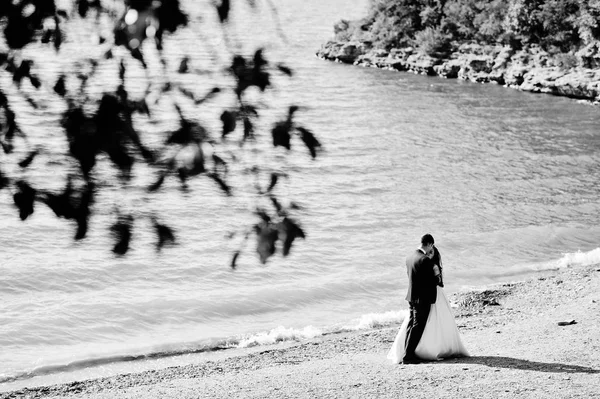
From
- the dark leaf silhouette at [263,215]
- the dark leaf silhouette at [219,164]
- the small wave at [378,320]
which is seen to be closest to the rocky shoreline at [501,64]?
the small wave at [378,320]

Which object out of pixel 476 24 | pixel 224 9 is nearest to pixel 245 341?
pixel 224 9

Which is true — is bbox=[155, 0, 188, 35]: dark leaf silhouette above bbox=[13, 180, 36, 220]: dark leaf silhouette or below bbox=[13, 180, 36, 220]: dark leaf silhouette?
above

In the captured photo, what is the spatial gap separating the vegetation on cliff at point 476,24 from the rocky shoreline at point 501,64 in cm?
70

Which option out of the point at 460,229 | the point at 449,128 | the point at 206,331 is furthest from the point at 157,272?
the point at 449,128

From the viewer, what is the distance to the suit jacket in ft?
37.8

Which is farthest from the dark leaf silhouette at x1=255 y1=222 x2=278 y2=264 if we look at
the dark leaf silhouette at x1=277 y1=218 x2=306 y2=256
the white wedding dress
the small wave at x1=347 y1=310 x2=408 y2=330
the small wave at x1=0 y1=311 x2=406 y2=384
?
the small wave at x1=347 y1=310 x2=408 y2=330

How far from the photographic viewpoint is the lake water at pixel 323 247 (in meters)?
16.5

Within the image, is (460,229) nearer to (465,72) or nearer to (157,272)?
(157,272)

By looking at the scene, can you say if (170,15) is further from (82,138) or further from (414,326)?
(414,326)

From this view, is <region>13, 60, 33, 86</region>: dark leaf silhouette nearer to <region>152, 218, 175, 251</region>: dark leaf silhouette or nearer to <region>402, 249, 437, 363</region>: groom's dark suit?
<region>152, 218, 175, 251</region>: dark leaf silhouette

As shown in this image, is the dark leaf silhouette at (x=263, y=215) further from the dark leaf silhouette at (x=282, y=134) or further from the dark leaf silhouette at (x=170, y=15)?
the dark leaf silhouette at (x=170, y=15)

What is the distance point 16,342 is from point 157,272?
461cm

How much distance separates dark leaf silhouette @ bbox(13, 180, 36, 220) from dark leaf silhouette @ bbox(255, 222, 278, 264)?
1.28 m

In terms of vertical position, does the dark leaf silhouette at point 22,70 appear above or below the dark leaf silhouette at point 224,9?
below
